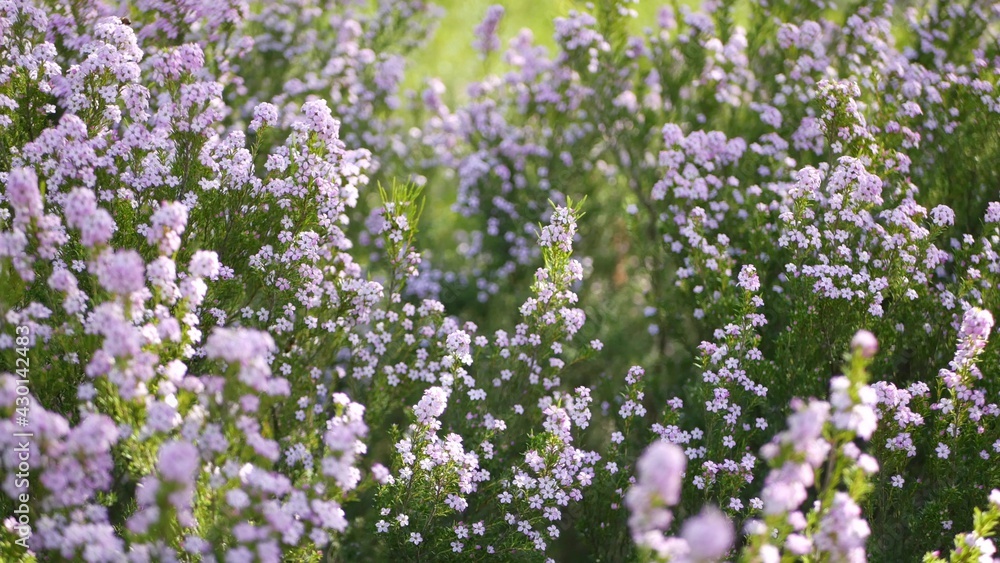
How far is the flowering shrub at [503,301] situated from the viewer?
3416mm

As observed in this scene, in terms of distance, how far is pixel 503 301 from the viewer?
25.9 feet

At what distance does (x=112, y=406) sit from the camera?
12.3 ft

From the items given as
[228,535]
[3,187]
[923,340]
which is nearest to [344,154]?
[3,187]

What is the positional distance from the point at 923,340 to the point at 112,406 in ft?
16.4

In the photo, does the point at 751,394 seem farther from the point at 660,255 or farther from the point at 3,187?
the point at 3,187
